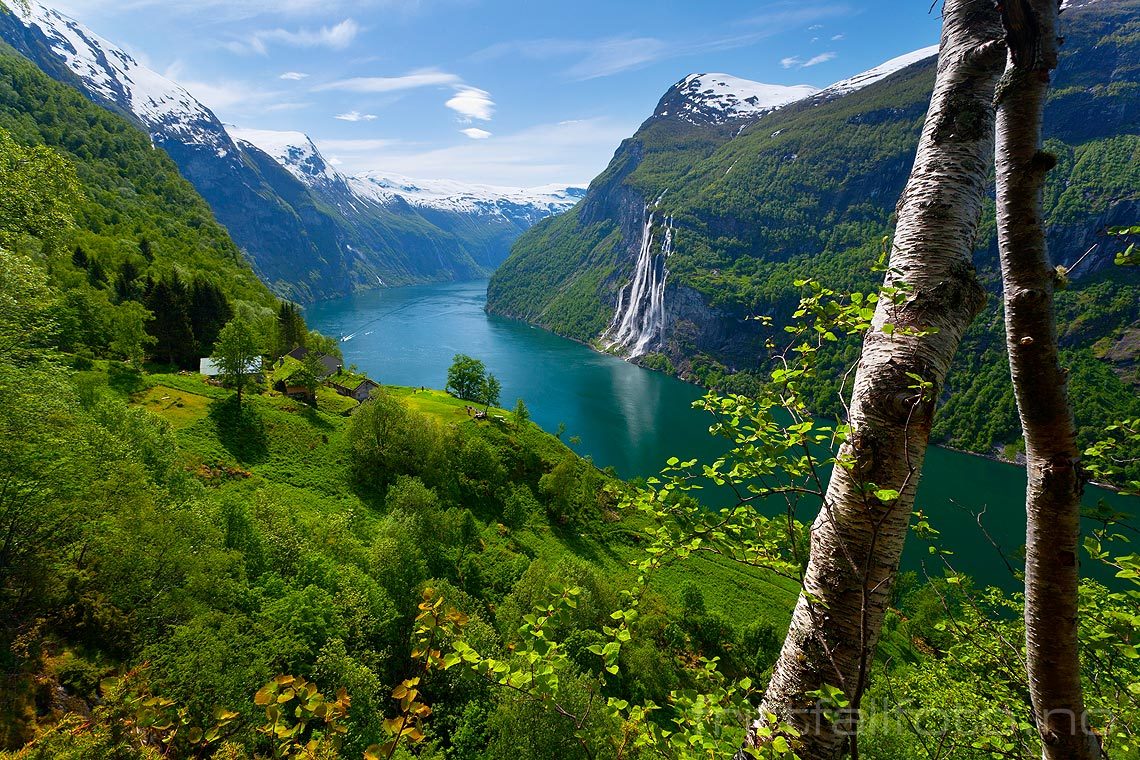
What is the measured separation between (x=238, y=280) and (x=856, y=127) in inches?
8570

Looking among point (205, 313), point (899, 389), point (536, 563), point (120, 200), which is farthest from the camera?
point (120, 200)

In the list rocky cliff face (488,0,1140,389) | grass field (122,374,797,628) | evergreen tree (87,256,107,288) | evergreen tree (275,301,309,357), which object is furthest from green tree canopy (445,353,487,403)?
rocky cliff face (488,0,1140,389)

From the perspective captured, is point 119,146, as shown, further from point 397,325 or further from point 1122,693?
point 1122,693

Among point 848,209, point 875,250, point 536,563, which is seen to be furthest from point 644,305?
point 536,563

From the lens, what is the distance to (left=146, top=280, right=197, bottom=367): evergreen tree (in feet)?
146

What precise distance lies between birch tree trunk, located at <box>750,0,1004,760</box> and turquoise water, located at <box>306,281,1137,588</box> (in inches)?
1374

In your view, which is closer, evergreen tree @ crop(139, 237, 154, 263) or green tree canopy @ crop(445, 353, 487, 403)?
evergreen tree @ crop(139, 237, 154, 263)

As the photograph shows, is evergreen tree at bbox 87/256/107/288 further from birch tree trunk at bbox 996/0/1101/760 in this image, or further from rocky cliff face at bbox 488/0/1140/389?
rocky cliff face at bbox 488/0/1140/389

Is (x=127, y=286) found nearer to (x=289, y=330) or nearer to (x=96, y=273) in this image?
(x=96, y=273)

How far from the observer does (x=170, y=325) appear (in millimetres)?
44969

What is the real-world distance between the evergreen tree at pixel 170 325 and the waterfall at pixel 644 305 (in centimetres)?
12220

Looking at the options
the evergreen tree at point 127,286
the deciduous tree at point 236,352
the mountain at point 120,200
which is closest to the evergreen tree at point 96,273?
the mountain at point 120,200

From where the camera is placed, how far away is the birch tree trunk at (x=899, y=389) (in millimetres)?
2828

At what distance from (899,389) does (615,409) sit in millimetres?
98884
